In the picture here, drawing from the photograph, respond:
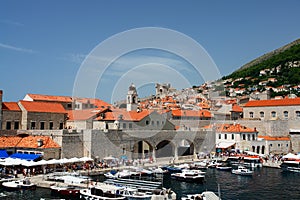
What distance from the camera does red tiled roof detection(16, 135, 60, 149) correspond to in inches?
1310

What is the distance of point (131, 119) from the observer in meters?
44.4

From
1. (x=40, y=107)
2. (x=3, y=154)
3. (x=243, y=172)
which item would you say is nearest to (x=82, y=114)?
(x=40, y=107)

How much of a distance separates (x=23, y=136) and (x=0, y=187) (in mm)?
11074

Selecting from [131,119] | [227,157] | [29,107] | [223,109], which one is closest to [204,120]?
[223,109]

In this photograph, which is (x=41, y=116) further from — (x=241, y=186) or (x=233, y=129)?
(x=233, y=129)

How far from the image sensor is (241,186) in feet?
98.0

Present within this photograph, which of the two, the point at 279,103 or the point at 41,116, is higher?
the point at 279,103

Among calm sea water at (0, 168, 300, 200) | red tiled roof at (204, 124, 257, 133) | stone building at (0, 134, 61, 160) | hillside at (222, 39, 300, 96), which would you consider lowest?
calm sea water at (0, 168, 300, 200)

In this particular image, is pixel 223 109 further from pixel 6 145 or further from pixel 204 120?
pixel 6 145

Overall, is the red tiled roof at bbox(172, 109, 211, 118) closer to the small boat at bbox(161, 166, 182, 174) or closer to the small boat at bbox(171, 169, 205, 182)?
the small boat at bbox(161, 166, 182, 174)

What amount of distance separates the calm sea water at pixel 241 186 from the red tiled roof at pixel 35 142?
20.3ft

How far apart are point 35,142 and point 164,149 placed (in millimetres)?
18937

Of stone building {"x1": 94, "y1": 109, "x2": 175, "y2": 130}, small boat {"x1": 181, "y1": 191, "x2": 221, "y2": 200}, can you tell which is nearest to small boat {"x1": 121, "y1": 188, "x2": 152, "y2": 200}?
small boat {"x1": 181, "y1": 191, "x2": 221, "y2": 200}

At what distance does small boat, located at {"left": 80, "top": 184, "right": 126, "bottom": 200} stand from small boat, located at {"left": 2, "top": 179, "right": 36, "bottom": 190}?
15.1 ft
